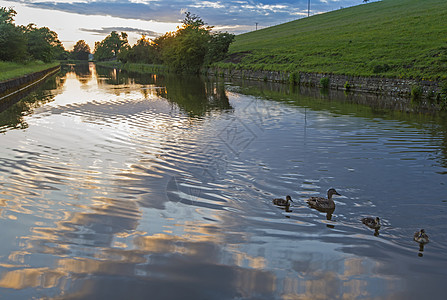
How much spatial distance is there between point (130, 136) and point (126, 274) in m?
9.16

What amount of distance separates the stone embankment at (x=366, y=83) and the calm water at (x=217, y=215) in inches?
525

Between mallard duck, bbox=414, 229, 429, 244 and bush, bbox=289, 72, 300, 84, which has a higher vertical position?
bush, bbox=289, 72, 300, 84

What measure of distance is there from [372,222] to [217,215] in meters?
2.78

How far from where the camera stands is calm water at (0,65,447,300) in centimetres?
521

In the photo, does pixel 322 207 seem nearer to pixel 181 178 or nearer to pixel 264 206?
pixel 264 206

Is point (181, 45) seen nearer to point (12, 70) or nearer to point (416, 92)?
point (12, 70)

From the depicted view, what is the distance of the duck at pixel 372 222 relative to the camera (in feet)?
21.7

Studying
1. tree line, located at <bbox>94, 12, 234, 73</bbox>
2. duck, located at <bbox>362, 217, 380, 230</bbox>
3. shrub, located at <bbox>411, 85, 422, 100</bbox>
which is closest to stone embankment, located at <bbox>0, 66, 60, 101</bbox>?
duck, located at <bbox>362, 217, 380, 230</bbox>

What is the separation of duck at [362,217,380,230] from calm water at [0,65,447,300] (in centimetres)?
11

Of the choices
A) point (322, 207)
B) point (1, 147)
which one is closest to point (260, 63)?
point (1, 147)

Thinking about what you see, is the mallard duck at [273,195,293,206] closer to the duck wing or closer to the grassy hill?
the duck wing

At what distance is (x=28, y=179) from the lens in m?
9.02

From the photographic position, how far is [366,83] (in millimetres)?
31969

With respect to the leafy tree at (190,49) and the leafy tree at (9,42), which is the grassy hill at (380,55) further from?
the leafy tree at (9,42)
